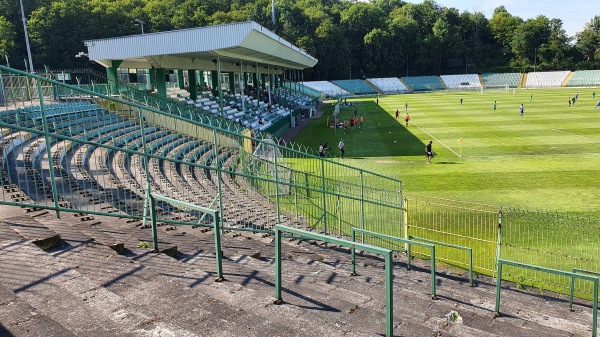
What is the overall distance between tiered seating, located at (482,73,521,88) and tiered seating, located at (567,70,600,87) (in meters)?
10.6

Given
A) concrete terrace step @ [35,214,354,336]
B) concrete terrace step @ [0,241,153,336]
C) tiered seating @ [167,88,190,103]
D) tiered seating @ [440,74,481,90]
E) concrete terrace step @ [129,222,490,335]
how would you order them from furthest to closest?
tiered seating @ [440,74,481,90], tiered seating @ [167,88,190,103], concrete terrace step @ [129,222,490,335], concrete terrace step @ [35,214,354,336], concrete terrace step @ [0,241,153,336]

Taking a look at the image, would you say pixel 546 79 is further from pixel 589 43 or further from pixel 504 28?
pixel 504 28

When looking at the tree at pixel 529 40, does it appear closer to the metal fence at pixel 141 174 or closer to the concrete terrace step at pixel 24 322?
the metal fence at pixel 141 174

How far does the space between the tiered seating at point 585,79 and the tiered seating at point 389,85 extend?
110 ft

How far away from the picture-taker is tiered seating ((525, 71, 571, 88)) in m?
94.1

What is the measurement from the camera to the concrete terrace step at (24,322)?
3826mm

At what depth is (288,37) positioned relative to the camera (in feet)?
321

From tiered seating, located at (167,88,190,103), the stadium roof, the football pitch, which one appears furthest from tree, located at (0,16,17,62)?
the football pitch

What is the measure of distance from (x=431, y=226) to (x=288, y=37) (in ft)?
293

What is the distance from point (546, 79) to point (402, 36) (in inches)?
1318

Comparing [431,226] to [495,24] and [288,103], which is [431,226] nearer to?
[288,103]

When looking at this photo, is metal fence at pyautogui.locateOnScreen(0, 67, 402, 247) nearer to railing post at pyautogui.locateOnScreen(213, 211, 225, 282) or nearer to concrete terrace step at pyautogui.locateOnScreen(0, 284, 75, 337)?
railing post at pyautogui.locateOnScreen(213, 211, 225, 282)

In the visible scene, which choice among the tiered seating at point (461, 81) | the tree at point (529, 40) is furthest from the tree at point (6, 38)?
the tree at point (529, 40)

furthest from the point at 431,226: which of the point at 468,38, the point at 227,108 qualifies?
the point at 468,38
